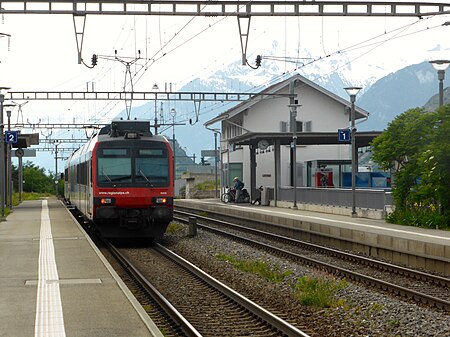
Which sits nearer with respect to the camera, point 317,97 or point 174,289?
point 174,289

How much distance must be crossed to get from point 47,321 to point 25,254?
899 cm

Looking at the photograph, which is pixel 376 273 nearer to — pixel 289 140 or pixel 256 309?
pixel 256 309

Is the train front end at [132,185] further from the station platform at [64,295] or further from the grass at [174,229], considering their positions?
the grass at [174,229]

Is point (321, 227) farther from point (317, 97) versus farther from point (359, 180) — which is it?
point (317, 97)

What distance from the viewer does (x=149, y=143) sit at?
23.3 m

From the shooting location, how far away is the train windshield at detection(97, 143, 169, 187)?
901 inches

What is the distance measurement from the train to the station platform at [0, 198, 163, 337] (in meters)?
1.56

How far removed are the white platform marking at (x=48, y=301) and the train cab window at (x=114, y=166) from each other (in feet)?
12.1

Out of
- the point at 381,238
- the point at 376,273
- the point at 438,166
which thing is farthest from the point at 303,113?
the point at 376,273

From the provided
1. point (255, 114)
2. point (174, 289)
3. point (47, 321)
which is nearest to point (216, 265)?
point (174, 289)

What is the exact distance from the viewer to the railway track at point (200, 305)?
1074cm

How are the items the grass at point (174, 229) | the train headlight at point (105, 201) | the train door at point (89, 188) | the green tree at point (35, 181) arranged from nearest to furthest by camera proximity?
the train headlight at point (105, 201) → the train door at point (89, 188) → the grass at point (174, 229) → the green tree at point (35, 181)

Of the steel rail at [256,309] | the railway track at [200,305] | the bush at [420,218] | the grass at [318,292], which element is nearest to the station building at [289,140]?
the bush at [420,218]

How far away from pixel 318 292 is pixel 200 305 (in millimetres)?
1767
